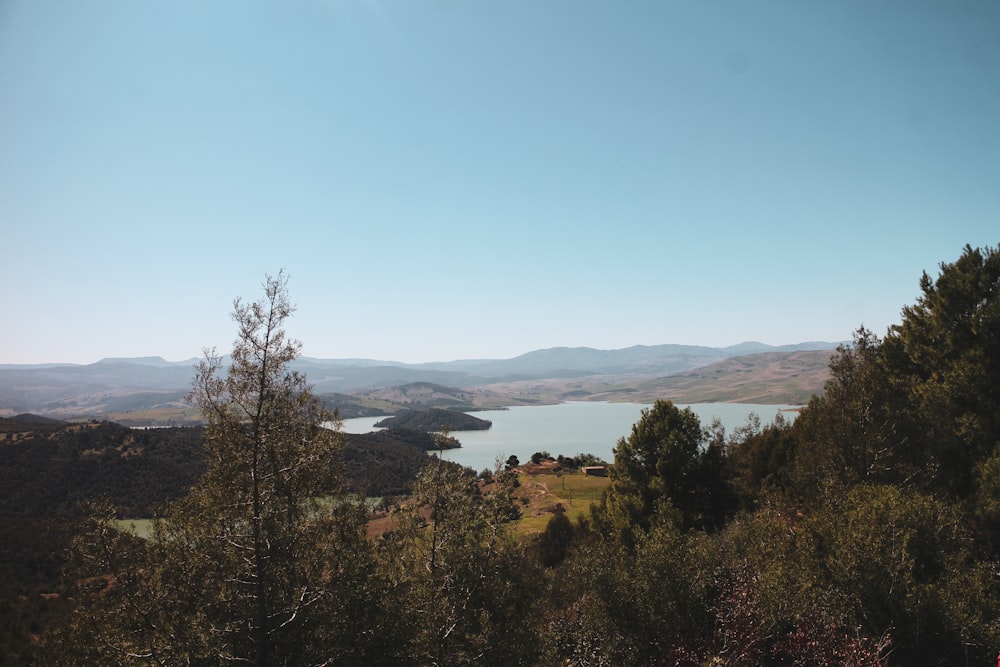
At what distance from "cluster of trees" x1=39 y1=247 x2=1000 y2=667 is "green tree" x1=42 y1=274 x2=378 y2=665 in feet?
0.14

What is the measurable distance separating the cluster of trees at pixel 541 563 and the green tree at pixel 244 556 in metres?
0.04

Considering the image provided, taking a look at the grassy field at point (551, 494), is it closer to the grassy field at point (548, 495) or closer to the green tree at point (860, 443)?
the grassy field at point (548, 495)

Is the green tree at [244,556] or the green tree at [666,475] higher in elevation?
the green tree at [244,556]

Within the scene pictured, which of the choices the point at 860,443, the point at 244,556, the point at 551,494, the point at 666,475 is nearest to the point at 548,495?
the point at 551,494

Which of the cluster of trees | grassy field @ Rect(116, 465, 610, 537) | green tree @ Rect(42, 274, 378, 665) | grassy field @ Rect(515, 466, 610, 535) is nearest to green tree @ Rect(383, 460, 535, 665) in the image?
the cluster of trees

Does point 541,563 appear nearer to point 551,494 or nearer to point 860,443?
point 860,443

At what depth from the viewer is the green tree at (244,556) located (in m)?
9.34

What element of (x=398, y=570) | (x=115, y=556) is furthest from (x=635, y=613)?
(x=115, y=556)

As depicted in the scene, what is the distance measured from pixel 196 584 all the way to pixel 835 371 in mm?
31450

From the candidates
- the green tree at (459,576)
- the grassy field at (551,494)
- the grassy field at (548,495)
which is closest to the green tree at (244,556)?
the green tree at (459,576)

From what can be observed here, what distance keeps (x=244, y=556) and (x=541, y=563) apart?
33.4 feet

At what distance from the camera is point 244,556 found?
9805mm

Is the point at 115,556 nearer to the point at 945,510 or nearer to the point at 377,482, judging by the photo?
the point at 945,510

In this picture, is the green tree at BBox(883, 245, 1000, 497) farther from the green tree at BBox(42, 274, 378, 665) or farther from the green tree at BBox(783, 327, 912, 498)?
the green tree at BBox(42, 274, 378, 665)
